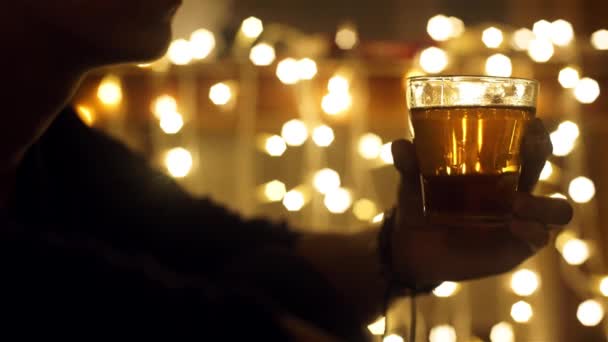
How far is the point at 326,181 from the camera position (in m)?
2.21

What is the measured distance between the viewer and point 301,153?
2445 millimetres

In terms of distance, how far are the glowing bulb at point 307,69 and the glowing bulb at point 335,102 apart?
9cm

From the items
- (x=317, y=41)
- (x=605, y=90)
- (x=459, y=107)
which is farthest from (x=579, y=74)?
(x=459, y=107)

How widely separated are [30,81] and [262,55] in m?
1.11

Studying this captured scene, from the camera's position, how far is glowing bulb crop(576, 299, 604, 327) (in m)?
2.08

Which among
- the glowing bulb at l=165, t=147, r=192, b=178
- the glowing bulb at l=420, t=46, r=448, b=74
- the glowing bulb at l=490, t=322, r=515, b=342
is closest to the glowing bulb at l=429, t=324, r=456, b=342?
the glowing bulb at l=490, t=322, r=515, b=342

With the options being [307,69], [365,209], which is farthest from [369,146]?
[307,69]

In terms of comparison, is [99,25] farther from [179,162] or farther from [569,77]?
[569,77]

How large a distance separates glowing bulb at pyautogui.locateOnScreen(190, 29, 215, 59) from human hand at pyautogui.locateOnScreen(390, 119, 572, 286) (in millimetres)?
1217

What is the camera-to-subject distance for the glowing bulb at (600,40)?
218cm

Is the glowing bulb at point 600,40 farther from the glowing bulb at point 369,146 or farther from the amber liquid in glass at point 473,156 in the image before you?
the amber liquid in glass at point 473,156

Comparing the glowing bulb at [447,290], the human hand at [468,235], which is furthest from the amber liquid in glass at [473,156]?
the glowing bulb at [447,290]

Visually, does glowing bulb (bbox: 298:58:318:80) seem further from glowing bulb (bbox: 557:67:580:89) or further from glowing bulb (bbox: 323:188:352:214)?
glowing bulb (bbox: 557:67:580:89)

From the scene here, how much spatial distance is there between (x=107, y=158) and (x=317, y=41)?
1011 mm
